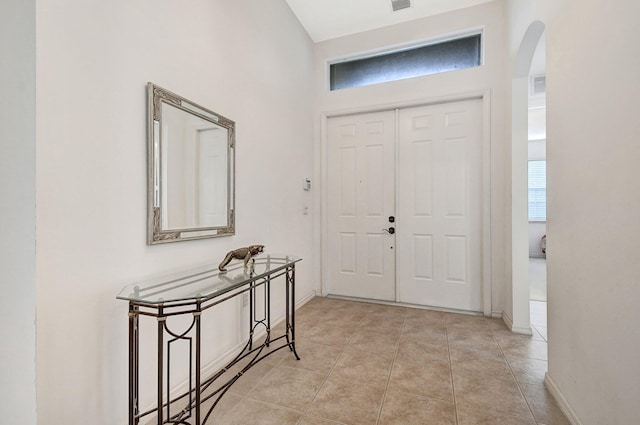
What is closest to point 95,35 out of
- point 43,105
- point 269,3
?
point 43,105

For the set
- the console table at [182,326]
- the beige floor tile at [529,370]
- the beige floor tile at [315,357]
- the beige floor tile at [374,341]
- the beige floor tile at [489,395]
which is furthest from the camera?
the beige floor tile at [374,341]

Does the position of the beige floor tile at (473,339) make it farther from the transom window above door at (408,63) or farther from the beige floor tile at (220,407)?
the transom window above door at (408,63)

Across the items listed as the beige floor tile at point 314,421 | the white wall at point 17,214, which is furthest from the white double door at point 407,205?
the white wall at point 17,214

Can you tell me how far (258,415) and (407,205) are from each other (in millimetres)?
2573

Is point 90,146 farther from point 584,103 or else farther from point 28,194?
point 584,103

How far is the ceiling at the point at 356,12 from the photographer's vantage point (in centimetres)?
310

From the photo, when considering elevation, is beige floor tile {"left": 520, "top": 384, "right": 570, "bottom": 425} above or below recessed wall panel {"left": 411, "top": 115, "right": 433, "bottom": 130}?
below

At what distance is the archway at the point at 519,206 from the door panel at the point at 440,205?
47cm

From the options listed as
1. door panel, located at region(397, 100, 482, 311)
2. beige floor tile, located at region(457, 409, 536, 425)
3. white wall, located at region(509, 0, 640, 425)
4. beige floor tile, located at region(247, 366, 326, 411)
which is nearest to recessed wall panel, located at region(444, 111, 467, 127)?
door panel, located at region(397, 100, 482, 311)

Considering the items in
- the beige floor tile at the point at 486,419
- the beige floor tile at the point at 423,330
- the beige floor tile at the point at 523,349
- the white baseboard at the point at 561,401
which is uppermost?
the white baseboard at the point at 561,401

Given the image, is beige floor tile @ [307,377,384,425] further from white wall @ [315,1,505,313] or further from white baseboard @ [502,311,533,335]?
white wall @ [315,1,505,313]

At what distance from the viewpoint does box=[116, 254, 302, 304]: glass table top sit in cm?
132

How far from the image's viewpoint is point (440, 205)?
3.32 meters

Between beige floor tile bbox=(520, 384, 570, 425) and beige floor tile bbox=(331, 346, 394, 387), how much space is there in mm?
819
